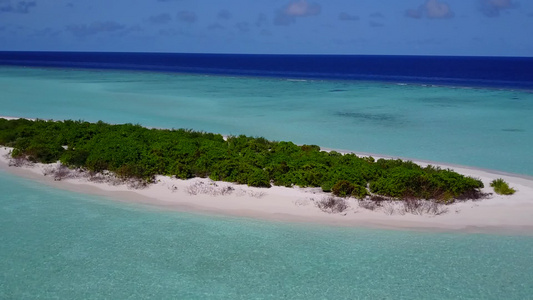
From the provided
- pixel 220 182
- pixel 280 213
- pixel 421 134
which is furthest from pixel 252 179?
pixel 421 134

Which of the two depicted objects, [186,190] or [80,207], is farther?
[186,190]

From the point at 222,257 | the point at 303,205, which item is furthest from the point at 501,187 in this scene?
the point at 222,257

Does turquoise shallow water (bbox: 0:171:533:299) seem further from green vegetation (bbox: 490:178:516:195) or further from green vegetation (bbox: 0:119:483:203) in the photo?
green vegetation (bbox: 490:178:516:195)

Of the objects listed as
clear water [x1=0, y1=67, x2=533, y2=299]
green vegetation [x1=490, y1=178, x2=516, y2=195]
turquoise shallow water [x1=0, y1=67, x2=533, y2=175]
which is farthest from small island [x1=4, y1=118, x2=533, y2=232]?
turquoise shallow water [x1=0, y1=67, x2=533, y2=175]

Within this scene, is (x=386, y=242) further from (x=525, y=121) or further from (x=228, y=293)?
(x=525, y=121)

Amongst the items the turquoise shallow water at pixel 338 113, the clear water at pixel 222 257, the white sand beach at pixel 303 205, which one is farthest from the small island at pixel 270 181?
the turquoise shallow water at pixel 338 113

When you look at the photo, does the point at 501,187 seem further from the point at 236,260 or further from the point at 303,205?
the point at 236,260
